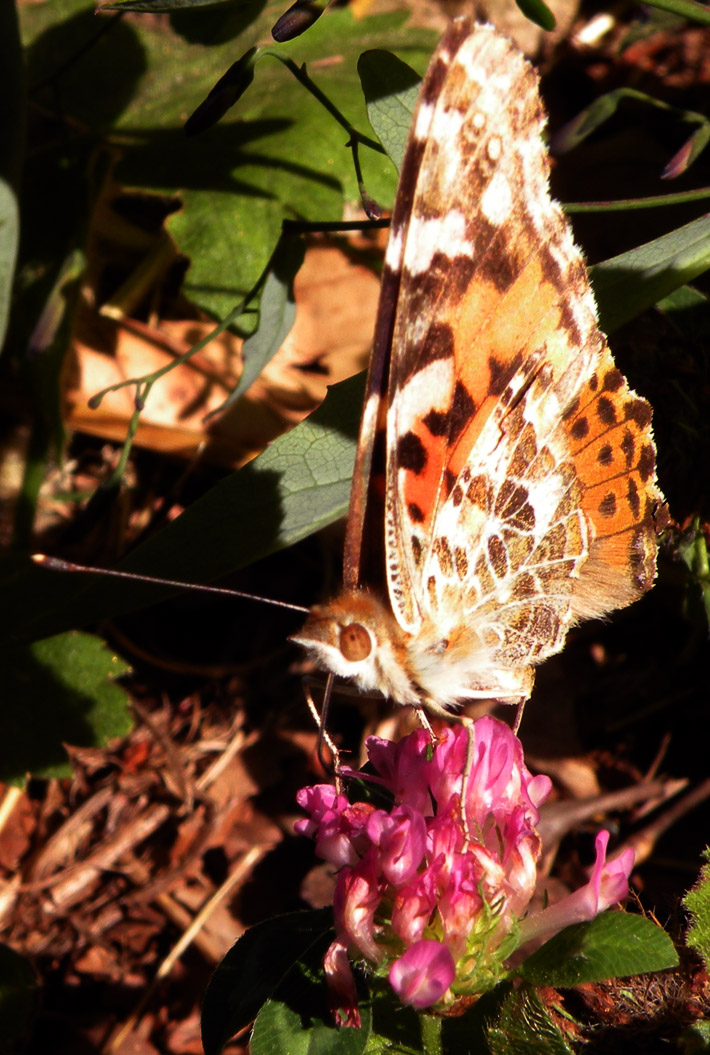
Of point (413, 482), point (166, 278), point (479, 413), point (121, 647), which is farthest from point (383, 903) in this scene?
point (166, 278)

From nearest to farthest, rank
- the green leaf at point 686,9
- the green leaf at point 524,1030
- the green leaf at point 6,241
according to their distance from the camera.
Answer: the green leaf at point 524,1030, the green leaf at point 686,9, the green leaf at point 6,241

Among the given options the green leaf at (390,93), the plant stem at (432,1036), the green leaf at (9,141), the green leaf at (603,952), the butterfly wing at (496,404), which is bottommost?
the plant stem at (432,1036)

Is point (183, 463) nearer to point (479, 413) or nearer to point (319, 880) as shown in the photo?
point (319, 880)

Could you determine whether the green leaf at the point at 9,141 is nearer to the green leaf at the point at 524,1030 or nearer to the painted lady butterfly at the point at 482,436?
the painted lady butterfly at the point at 482,436

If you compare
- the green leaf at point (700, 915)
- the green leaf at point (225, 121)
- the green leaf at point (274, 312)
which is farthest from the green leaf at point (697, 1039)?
the green leaf at point (225, 121)

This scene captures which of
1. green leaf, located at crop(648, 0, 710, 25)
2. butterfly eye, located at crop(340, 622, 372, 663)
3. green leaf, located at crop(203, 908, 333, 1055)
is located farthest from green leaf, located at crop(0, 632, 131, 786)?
green leaf, located at crop(648, 0, 710, 25)

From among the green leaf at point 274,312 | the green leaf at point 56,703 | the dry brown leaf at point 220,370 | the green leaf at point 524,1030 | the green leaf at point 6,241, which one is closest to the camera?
the green leaf at point 524,1030
